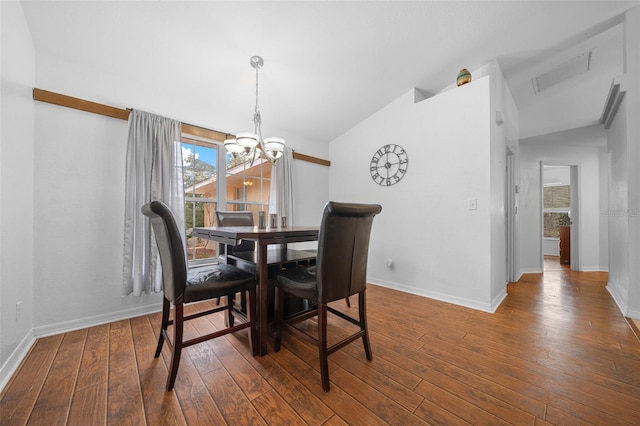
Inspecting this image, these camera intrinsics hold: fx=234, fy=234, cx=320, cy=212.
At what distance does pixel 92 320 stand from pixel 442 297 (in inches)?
143

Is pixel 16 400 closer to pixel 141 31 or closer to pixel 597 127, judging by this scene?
pixel 141 31

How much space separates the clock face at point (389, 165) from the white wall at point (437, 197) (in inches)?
3.2

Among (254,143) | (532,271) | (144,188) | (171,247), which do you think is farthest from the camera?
(532,271)

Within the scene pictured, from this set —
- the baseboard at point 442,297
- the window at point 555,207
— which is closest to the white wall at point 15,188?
the baseboard at point 442,297

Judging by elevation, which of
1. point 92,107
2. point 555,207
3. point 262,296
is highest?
point 92,107

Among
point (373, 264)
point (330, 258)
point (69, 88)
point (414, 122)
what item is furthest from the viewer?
point (373, 264)

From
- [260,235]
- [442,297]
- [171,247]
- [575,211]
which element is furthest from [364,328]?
[575,211]

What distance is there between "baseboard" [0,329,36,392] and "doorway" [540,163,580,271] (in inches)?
281

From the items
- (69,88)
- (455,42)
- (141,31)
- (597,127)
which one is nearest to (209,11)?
(141,31)

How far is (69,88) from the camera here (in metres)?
2.08

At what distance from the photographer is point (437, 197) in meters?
2.90

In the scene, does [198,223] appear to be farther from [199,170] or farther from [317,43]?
[317,43]

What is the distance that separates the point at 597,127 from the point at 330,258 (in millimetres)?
5361

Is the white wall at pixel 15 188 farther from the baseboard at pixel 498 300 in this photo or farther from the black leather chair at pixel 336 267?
the baseboard at pixel 498 300
